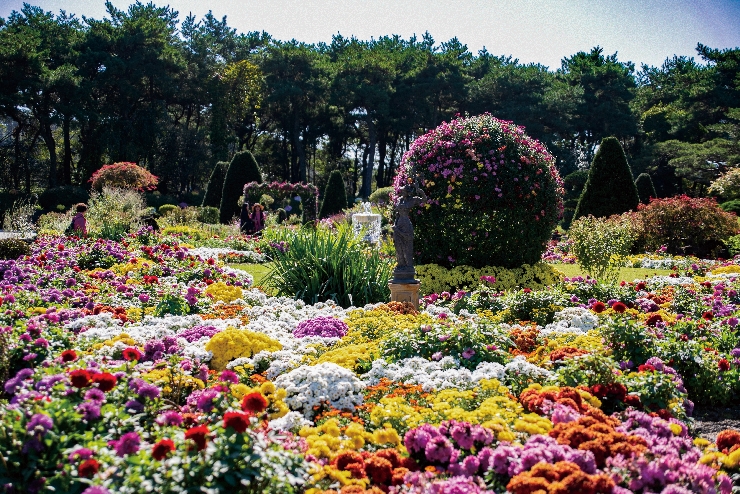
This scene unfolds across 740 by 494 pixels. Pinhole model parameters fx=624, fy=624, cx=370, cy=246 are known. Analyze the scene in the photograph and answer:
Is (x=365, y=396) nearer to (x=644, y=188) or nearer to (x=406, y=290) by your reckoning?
(x=406, y=290)

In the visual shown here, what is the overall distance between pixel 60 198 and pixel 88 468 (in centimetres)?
2884

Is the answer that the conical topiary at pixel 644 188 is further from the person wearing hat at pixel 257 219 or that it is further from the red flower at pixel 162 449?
the red flower at pixel 162 449

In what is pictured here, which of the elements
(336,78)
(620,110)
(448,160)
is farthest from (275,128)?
(448,160)

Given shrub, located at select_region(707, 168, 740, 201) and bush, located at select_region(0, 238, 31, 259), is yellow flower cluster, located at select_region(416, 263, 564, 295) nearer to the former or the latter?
bush, located at select_region(0, 238, 31, 259)

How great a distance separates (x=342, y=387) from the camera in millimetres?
3566

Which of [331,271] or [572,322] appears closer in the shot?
[572,322]

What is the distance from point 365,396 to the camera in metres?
3.65

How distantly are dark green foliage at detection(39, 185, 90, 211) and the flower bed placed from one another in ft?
78.6

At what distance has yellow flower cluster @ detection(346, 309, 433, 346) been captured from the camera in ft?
16.3

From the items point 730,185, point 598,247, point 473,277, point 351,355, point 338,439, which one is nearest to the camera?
point 338,439

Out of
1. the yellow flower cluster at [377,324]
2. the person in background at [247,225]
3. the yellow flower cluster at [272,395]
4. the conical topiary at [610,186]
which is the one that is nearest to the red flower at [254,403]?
the yellow flower cluster at [272,395]

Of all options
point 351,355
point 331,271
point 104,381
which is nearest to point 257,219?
point 331,271

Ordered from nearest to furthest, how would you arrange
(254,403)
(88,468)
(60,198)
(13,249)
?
(88,468)
(254,403)
(13,249)
(60,198)

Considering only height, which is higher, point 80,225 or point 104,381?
point 80,225
